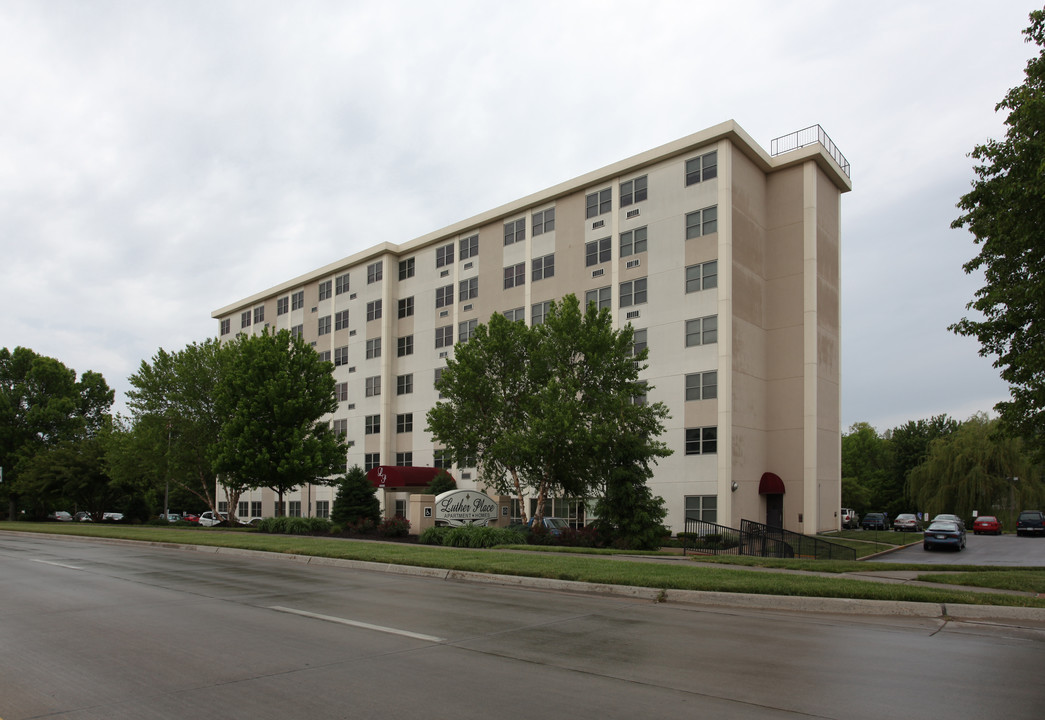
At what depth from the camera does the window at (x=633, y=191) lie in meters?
Result: 40.1

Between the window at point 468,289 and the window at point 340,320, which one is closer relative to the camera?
the window at point 468,289

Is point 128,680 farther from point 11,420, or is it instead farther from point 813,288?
point 11,420

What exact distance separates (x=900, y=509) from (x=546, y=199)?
2357 inches

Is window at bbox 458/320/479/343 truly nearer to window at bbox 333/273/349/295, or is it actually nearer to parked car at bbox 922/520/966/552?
window at bbox 333/273/349/295

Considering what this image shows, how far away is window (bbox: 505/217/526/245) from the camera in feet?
151

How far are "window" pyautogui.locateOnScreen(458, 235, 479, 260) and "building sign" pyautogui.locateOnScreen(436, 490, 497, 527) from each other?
21440 millimetres

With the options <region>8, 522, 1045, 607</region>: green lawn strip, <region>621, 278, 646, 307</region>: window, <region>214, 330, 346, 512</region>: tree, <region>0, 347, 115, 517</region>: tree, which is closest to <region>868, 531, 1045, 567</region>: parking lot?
<region>8, 522, 1045, 607</region>: green lawn strip

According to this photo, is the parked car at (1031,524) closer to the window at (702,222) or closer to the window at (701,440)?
the window at (701,440)

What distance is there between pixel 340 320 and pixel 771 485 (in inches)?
1446

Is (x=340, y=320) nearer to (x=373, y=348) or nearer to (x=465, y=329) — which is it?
(x=373, y=348)

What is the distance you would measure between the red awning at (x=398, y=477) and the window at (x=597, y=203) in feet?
61.0

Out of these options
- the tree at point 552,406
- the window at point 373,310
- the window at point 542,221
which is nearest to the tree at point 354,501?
the tree at point 552,406

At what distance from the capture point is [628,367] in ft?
98.5

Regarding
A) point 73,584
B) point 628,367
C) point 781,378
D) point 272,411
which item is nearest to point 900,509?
point 781,378
